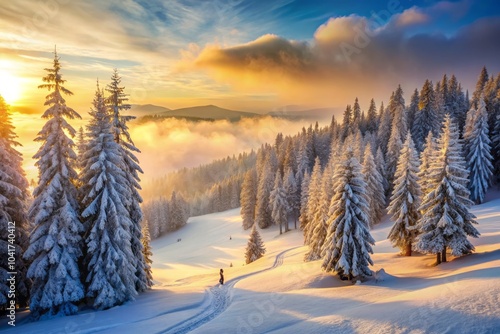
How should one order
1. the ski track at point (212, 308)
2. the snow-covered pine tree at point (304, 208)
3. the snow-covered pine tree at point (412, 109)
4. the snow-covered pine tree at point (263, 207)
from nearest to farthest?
the ski track at point (212, 308) < the snow-covered pine tree at point (304, 208) < the snow-covered pine tree at point (412, 109) < the snow-covered pine tree at point (263, 207)

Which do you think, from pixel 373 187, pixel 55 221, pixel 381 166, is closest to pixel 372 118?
pixel 381 166

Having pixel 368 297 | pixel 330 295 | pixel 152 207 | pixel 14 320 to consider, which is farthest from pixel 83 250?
pixel 152 207

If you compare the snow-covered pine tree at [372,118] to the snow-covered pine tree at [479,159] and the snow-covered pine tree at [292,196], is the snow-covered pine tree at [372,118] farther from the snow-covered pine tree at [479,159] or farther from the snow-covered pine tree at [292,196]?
the snow-covered pine tree at [479,159]

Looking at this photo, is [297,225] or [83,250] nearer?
[83,250]

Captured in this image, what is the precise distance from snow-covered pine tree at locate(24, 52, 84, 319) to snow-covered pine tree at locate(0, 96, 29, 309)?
1.26m

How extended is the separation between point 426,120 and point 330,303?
64005mm

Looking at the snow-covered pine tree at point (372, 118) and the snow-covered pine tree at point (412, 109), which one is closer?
the snow-covered pine tree at point (412, 109)

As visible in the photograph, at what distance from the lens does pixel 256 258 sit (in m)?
50.6

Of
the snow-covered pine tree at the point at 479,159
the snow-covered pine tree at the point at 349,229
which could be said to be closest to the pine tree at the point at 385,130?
the snow-covered pine tree at the point at 479,159

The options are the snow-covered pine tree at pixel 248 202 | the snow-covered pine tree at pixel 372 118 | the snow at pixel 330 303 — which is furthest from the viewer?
the snow-covered pine tree at pixel 372 118

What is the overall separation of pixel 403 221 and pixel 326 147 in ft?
222

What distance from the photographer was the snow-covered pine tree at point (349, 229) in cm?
2656

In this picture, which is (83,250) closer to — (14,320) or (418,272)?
(14,320)

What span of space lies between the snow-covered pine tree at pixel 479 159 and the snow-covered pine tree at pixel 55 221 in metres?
57.6
